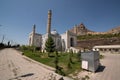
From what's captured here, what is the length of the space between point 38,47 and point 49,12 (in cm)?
1671

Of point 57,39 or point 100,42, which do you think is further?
point 100,42

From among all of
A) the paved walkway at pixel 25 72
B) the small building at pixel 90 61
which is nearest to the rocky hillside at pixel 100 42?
the small building at pixel 90 61

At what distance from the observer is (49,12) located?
44.3 m

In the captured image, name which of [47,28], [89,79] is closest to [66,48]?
[47,28]

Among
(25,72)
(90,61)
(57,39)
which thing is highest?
(57,39)

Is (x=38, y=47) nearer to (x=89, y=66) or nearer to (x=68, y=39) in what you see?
(x=68, y=39)

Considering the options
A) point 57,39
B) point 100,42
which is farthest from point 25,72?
point 100,42

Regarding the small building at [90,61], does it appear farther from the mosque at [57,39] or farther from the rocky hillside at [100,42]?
the rocky hillside at [100,42]

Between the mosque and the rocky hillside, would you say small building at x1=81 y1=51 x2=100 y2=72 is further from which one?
the rocky hillside

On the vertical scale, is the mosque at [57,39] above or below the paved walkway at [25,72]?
above

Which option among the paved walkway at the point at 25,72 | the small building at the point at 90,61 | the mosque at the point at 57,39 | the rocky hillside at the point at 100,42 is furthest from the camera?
the rocky hillside at the point at 100,42

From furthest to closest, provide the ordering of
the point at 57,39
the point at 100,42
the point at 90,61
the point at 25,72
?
the point at 100,42, the point at 57,39, the point at 90,61, the point at 25,72

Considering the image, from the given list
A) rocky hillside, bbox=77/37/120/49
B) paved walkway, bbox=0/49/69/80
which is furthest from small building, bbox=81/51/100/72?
rocky hillside, bbox=77/37/120/49

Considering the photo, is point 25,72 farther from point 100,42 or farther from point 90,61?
point 100,42
